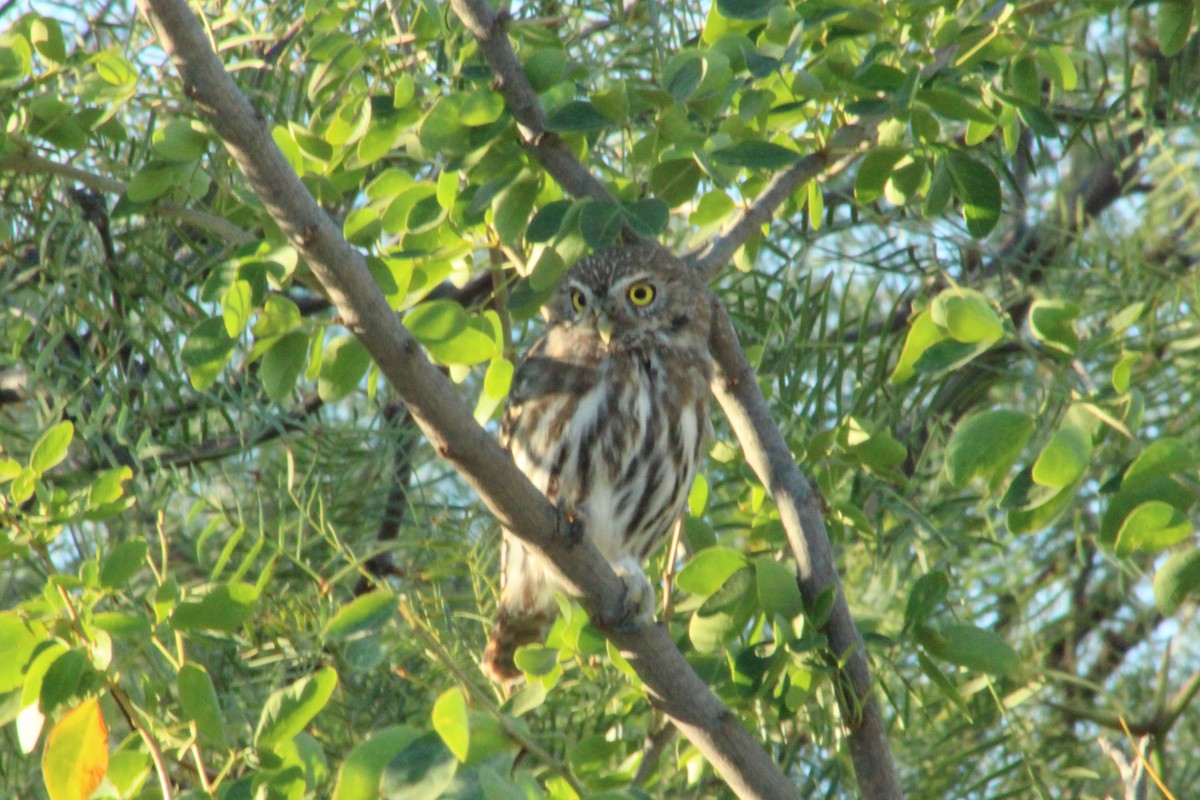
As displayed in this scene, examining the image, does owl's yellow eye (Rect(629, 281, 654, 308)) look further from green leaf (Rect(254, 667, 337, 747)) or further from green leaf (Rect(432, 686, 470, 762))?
green leaf (Rect(432, 686, 470, 762))

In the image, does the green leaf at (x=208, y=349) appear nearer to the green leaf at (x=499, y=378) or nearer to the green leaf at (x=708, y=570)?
the green leaf at (x=499, y=378)

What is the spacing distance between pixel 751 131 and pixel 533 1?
0.97 meters

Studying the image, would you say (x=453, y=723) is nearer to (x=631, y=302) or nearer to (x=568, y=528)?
(x=568, y=528)

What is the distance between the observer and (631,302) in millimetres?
3750

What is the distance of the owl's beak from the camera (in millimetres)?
3662

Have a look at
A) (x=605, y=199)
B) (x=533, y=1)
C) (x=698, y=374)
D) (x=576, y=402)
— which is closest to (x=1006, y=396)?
(x=698, y=374)

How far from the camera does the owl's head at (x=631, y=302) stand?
3.69 m

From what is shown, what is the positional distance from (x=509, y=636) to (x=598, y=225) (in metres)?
1.45

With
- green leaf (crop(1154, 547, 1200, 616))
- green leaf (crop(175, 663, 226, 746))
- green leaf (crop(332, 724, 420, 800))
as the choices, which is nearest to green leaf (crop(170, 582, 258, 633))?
green leaf (crop(175, 663, 226, 746))

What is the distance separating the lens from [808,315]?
3340 millimetres

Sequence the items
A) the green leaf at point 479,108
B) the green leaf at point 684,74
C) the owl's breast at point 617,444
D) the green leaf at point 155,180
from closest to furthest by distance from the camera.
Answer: the green leaf at point 684,74, the green leaf at point 479,108, the green leaf at point 155,180, the owl's breast at point 617,444

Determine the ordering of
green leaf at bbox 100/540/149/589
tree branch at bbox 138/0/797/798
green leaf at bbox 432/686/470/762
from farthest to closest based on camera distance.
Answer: green leaf at bbox 100/540/149/589 → tree branch at bbox 138/0/797/798 → green leaf at bbox 432/686/470/762

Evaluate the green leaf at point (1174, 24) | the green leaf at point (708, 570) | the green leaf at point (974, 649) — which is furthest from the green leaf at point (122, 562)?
the green leaf at point (1174, 24)

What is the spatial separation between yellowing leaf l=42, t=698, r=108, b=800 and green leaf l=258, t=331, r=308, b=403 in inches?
25.1
